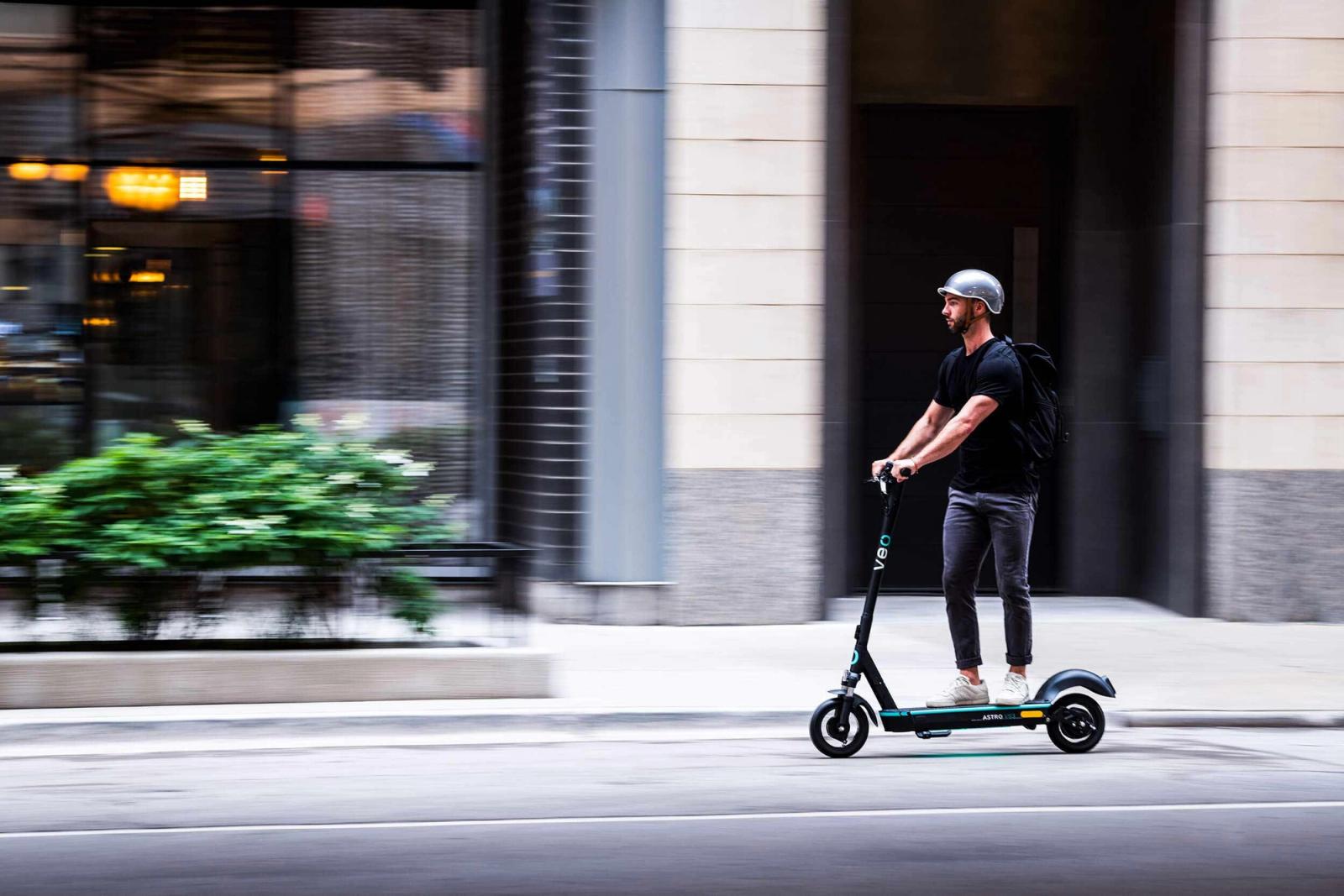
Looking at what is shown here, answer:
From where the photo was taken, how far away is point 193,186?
11.9m

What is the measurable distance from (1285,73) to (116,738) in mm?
8546

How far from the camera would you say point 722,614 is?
11.0 meters

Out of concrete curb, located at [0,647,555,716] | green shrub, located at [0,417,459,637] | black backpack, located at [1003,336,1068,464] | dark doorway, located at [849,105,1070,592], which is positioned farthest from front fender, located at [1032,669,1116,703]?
dark doorway, located at [849,105,1070,592]

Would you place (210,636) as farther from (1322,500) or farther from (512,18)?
(1322,500)

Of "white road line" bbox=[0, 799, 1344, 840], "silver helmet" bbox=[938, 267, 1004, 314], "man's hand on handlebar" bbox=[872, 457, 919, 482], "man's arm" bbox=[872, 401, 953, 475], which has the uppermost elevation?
"silver helmet" bbox=[938, 267, 1004, 314]

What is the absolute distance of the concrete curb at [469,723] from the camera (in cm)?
754

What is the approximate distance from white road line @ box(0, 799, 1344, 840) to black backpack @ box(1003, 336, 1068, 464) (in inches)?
65.6

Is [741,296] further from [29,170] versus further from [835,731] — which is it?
[29,170]

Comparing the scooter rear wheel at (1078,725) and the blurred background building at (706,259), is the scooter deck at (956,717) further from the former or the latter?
the blurred background building at (706,259)

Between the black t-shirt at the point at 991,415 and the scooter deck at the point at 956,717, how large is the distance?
0.96m

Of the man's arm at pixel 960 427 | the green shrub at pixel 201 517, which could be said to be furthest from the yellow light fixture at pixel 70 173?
the man's arm at pixel 960 427

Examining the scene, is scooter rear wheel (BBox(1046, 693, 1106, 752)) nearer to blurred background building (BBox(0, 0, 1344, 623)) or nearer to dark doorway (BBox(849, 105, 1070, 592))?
blurred background building (BBox(0, 0, 1344, 623))

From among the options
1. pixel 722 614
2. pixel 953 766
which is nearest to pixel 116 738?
pixel 953 766

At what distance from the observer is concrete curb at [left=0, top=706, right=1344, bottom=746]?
754 centimetres
